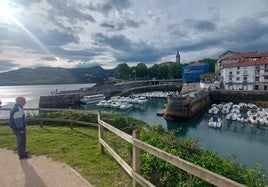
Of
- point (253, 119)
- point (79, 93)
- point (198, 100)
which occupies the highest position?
point (79, 93)

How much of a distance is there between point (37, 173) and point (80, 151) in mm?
1678

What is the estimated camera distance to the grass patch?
4742mm

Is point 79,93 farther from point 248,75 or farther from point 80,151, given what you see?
point 80,151

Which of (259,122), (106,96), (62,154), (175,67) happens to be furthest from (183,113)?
(175,67)

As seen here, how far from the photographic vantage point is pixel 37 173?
4926mm

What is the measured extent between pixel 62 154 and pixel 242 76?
2391 inches

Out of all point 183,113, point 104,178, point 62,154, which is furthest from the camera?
point 183,113

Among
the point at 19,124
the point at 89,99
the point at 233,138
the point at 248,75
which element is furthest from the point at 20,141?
the point at 248,75

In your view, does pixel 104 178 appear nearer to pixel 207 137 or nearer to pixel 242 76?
pixel 207 137

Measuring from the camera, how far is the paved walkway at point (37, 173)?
Result: 4402mm

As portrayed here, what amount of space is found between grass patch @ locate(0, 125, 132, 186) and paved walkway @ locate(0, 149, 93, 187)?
0.25 metres

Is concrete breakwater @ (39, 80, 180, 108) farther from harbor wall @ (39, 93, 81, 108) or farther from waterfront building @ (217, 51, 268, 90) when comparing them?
waterfront building @ (217, 51, 268, 90)

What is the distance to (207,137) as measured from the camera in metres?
22.9

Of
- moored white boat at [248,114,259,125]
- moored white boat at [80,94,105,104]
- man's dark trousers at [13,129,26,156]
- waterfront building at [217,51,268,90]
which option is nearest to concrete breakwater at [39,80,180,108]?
moored white boat at [80,94,105,104]
